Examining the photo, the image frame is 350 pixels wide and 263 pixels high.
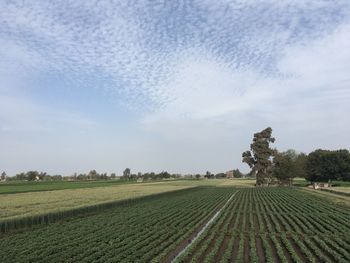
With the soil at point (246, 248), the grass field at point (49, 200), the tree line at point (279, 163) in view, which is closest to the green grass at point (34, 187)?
the grass field at point (49, 200)

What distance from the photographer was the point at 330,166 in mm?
100312

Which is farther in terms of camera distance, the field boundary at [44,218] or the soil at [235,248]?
the field boundary at [44,218]

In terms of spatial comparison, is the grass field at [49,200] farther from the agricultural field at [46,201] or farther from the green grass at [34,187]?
the green grass at [34,187]

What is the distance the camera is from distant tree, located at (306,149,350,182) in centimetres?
9919

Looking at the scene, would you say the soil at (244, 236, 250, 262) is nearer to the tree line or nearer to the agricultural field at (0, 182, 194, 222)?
the agricultural field at (0, 182, 194, 222)

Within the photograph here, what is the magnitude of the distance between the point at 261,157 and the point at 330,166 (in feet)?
58.3

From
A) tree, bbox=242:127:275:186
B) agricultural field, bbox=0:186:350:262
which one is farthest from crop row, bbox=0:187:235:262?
tree, bbox=242:127:275:186

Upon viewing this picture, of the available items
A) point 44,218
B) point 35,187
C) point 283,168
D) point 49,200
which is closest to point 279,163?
point 283,168

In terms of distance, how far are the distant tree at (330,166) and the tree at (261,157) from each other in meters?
11.7

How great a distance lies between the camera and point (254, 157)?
106 m

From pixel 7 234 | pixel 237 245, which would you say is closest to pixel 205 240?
pixel 237 245

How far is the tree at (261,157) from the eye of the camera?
344 ft

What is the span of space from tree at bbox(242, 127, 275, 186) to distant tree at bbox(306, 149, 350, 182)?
11.7 m

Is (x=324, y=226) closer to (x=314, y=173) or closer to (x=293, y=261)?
(x=293, y=261)
